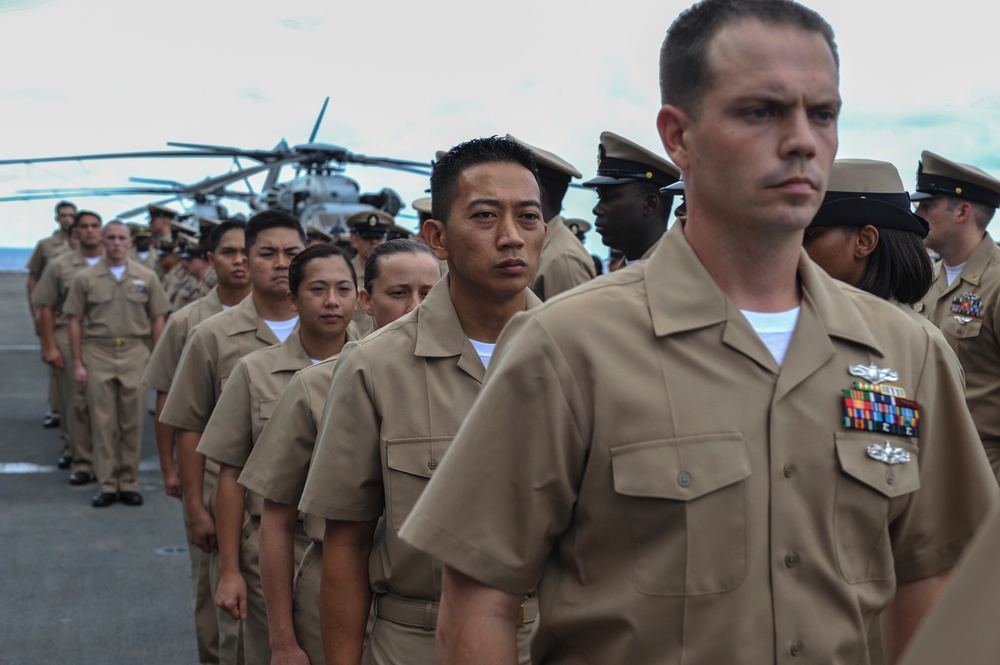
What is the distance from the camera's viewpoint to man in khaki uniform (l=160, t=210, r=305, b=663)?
5152 millimetres

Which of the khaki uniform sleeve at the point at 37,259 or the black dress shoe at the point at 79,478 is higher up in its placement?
the khaki uniform sleeve at the point at 37,259

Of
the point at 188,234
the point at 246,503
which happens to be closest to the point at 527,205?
the point at 246,503

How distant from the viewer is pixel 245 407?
14.4 feet

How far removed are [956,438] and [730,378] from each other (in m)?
0.43

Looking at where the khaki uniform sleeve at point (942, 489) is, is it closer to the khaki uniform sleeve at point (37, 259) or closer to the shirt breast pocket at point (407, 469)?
the shirt breast pocket at point (407, 469)

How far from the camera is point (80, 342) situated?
1050 cm

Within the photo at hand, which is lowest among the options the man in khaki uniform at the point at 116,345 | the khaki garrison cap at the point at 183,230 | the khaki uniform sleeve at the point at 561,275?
the man in khaki uniform at the point at 116,345

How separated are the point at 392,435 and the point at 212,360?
2.56 m

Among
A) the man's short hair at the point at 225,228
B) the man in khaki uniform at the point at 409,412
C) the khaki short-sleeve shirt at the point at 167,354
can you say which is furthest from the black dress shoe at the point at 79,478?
the man in khaki uniform at the point at 409,412

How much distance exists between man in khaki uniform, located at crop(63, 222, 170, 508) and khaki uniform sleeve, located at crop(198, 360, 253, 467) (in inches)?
228

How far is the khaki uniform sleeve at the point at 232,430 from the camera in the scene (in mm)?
4352

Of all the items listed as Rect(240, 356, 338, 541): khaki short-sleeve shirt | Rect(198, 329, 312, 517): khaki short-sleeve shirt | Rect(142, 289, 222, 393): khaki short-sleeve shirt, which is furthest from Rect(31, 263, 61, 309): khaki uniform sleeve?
Rect(240, 356, 338, 541): khaki short-sleeve shirt

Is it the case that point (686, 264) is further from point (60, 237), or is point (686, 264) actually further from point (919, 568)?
point (60, 237)

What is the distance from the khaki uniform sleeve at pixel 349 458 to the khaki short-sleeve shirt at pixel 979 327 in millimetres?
3301
